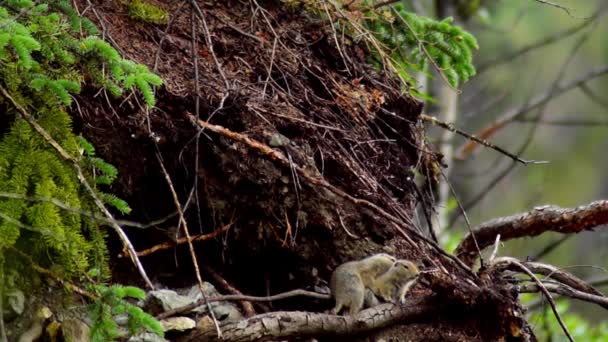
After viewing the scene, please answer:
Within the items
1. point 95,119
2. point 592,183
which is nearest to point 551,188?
point 592,183

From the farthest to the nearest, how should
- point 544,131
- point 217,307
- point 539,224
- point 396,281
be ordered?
point 544,131, point 539,224, point 396,281, point 217,307

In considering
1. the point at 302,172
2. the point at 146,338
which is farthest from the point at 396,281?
the point at 146,338

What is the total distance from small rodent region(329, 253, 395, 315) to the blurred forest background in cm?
838

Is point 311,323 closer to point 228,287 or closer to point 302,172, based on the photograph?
point 228,287

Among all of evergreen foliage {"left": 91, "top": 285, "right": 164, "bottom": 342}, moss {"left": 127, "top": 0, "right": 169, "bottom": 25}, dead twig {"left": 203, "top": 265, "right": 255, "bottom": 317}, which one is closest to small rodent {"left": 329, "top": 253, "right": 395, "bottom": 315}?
dead twig {"left": 203, "top": 265, "right": 255, "bottom": 317}

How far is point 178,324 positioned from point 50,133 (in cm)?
110

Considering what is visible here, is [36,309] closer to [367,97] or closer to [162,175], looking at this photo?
[162,175]

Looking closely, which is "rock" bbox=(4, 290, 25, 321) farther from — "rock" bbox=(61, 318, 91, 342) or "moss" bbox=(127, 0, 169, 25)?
"moss" bbox=(127, 0, 169, 25)

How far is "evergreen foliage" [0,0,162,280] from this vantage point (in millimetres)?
3787

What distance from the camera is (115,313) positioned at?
3615 mm

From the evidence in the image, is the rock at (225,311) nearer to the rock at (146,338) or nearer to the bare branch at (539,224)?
the rock at (146,338)

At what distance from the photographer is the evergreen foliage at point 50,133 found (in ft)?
12.4

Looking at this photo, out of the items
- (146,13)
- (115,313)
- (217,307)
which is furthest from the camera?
(146,13)

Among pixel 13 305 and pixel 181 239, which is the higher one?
pixel 181 239
